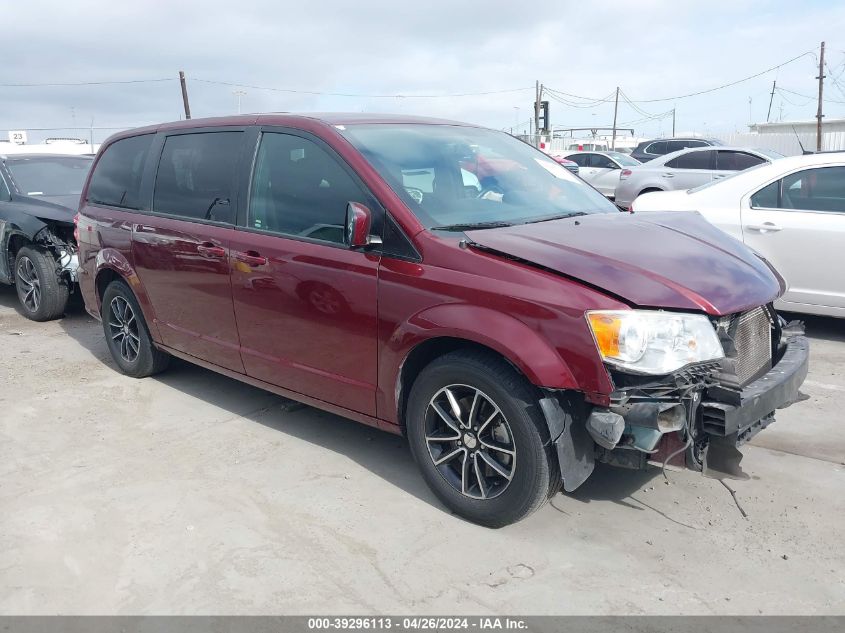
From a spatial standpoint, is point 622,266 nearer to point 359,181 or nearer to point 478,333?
point 478,333

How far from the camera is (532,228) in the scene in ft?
11.8

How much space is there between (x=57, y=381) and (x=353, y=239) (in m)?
3.47

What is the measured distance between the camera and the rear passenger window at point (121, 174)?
17.4 feet

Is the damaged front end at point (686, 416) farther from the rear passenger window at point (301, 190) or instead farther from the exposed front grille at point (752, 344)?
the rear passenger window at point (301, 190)

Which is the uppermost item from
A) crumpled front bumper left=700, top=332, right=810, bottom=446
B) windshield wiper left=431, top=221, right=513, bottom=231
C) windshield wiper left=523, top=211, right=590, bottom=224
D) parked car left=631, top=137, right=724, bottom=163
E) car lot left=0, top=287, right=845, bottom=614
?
parked car left=631, top=137, right=724, bottom=163

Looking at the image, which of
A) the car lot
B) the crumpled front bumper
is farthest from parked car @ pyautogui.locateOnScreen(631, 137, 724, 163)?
the crumpled front bumper

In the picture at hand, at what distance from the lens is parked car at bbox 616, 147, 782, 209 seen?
12539 mm

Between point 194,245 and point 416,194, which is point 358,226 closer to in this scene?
point 416,194

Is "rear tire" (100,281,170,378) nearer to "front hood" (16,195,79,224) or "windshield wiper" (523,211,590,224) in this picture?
"front hood" (16,195,79,224)

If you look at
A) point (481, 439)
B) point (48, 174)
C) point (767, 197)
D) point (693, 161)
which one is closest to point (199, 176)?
point (481, 439)

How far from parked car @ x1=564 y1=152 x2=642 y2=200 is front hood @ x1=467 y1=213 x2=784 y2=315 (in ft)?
41.2

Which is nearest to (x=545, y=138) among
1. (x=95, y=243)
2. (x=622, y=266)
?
(x=95, y=243)

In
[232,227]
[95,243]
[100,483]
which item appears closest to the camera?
[100,483]

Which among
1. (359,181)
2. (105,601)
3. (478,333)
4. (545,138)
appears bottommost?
(105,601)
